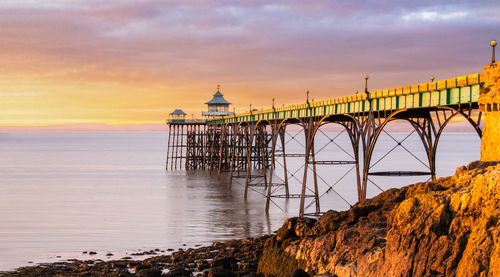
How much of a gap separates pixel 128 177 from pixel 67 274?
50184mm

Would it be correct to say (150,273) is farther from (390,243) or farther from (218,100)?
(218,100)

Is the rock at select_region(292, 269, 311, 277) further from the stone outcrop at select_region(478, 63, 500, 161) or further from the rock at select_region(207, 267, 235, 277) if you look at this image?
the stone outcrop at select_region(478, 63, 500, 161)

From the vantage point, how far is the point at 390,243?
16625 millimetres

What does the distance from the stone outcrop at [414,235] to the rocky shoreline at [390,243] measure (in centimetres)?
2

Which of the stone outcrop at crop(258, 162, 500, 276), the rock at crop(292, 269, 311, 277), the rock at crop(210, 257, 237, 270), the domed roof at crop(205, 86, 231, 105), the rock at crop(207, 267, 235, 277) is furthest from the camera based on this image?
the domed roof at crop(205, 86, 231, 105)

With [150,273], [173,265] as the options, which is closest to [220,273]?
[150,273]

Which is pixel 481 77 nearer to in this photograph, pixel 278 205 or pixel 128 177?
pixel 278 205

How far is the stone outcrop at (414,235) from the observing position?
590 inches

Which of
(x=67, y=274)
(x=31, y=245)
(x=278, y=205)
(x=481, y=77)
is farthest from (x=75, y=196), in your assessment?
(x=481, y=77)

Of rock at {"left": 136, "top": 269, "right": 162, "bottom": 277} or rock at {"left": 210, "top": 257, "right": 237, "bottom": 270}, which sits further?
rock at {"left": 210, "top": 257, "right": 237, "bottom": 270}

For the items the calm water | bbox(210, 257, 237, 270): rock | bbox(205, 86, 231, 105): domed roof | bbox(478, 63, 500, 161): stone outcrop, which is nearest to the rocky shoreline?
bbox(210, 257, 237, 270): rock

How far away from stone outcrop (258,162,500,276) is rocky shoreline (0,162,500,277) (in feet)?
0.08

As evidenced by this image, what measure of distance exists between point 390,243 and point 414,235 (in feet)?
2.63

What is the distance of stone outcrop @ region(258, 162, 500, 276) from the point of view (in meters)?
15.0
